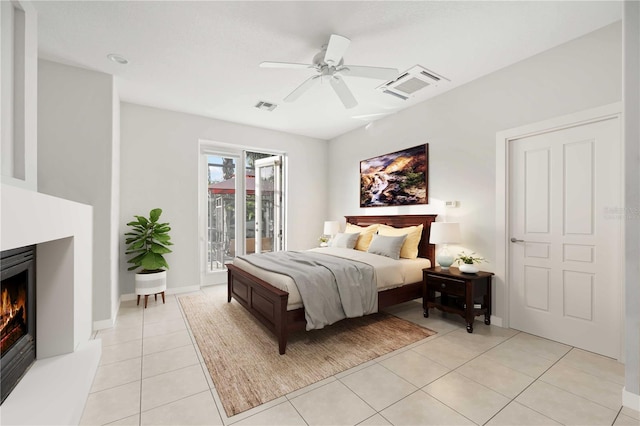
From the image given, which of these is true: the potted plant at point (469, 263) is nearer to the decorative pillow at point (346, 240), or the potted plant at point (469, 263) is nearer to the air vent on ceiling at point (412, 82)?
the decorative pillow at point (346, 240)

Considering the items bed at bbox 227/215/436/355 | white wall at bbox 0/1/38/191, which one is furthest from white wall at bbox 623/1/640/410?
white wall at bbox 0/1/38/191

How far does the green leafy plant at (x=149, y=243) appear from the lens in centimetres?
371

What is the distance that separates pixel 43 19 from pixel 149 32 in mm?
795

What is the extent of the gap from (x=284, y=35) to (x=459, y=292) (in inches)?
124

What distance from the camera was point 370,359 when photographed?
2.40 m

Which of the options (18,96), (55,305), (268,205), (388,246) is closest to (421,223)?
(388,246)

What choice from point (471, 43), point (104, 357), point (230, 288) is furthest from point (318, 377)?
point (471, 43)

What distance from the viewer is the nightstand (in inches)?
115

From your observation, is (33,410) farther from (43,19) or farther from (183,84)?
(183,84)

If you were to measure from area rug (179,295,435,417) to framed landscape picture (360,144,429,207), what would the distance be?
1872mm

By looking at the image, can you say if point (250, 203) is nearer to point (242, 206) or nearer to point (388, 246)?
point (242, 206)

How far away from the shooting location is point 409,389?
1987 millimetres

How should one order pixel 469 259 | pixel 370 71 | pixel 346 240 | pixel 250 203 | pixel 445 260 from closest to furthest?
1. pixel 370 71
2. pixel 469 259
3. pixel 445 260
4. pixel 346 240
5. pixel 250 203

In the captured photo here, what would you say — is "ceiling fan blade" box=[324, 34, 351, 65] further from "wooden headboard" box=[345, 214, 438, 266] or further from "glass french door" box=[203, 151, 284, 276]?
"glass french door" box=[203, 151, 284, 276]
